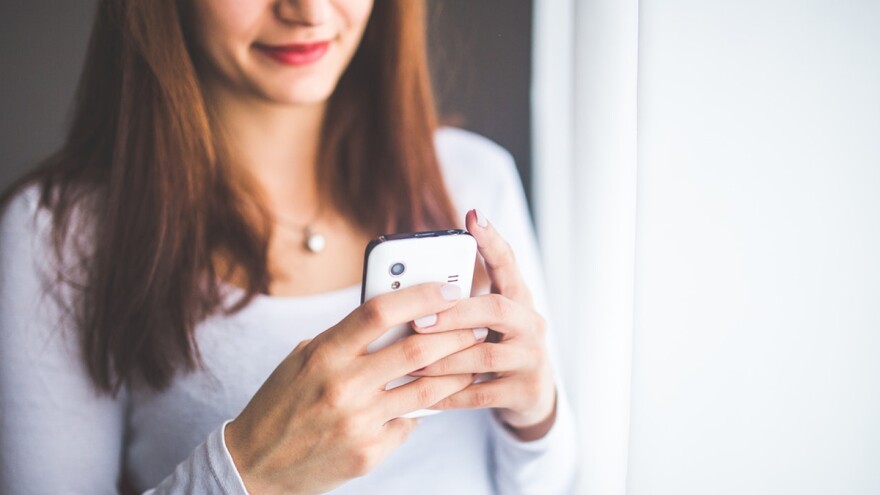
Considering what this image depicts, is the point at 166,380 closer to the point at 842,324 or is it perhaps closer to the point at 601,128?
the point at 601,128

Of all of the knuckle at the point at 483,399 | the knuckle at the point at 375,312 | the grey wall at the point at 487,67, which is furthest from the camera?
the grey wall at the point at 487,67

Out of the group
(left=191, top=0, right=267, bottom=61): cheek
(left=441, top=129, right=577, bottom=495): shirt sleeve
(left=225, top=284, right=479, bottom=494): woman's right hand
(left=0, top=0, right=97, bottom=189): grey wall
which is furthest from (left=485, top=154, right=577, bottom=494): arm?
(left=0, top=0, right=97, bottom=189): grey wall

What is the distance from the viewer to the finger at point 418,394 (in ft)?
1.67

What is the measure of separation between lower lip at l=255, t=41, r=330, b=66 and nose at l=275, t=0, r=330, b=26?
2 cm

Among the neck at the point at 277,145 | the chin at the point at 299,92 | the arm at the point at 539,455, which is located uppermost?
the chin at the point at 299,92

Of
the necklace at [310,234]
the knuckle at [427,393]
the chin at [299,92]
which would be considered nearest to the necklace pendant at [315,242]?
the necklace at [310,234]

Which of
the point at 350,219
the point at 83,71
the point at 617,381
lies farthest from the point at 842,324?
the point at 83,71

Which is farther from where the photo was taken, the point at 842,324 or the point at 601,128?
the point at 601,128

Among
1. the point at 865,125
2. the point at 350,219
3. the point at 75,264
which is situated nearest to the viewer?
the point at 865,125

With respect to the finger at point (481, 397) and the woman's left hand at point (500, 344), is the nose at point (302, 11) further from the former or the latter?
the finger at point (481, 397)

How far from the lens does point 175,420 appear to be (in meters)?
0.64

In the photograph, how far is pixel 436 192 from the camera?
816 mm

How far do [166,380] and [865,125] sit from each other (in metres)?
0.68

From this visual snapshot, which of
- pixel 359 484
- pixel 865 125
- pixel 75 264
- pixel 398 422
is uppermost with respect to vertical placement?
pixel 865 125
